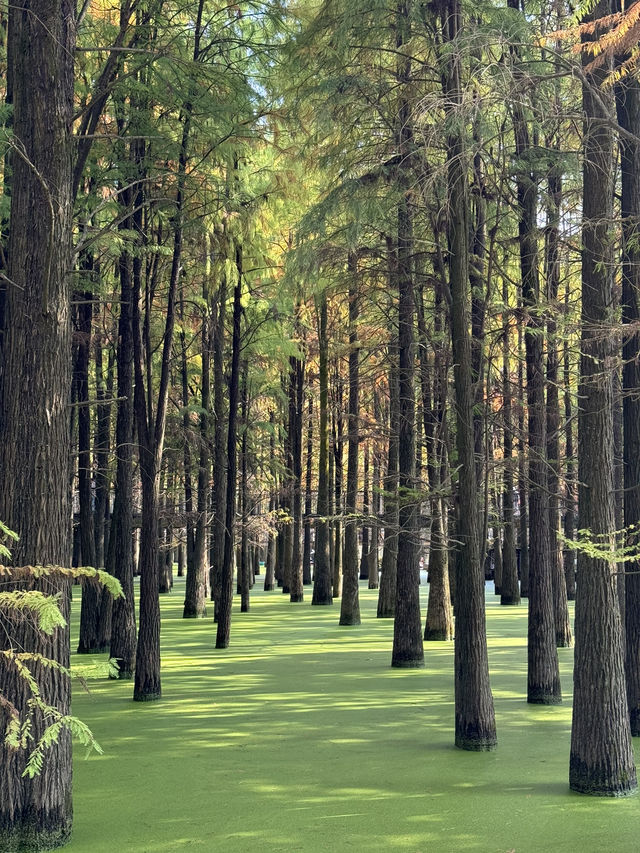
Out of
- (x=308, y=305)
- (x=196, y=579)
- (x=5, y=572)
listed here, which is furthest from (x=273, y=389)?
(x=5, y=572)

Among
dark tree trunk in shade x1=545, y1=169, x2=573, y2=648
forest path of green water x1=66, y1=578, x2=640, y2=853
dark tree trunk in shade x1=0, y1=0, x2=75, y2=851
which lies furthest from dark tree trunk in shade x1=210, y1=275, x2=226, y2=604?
dark tree trunk in shade x1=0, y1=0, x2=75, y2=851

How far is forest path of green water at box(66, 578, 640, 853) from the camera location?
259 inches

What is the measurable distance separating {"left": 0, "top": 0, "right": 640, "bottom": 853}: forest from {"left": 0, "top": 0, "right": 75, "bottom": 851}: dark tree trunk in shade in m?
0.02

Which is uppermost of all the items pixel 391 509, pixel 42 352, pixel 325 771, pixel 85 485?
pixel 42 352

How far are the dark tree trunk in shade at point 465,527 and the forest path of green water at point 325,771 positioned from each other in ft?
1.15

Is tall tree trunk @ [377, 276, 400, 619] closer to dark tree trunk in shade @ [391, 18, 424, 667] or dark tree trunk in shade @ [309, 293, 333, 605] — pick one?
dark tree trunk in shade @ [391, 18, 424, 667]

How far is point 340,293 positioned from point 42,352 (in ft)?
27.2

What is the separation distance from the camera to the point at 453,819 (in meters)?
6.93

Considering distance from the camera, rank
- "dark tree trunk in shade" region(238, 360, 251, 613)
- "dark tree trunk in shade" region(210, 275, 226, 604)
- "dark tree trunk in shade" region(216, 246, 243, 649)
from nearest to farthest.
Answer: "dark tree trunk in shade" region(216, 246, 243, 649) < "dark tree trunk in shade" region(210, 275, 226, 604) < "dark tree trunk in shade" region(238, 360, 251, 613)

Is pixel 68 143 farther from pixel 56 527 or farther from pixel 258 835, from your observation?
pixel 258 835

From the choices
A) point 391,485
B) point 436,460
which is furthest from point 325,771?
point 391,485

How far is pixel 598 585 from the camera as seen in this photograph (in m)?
7.84

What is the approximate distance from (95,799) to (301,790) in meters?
1.69

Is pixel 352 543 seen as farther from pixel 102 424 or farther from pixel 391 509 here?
pixel 102 424
